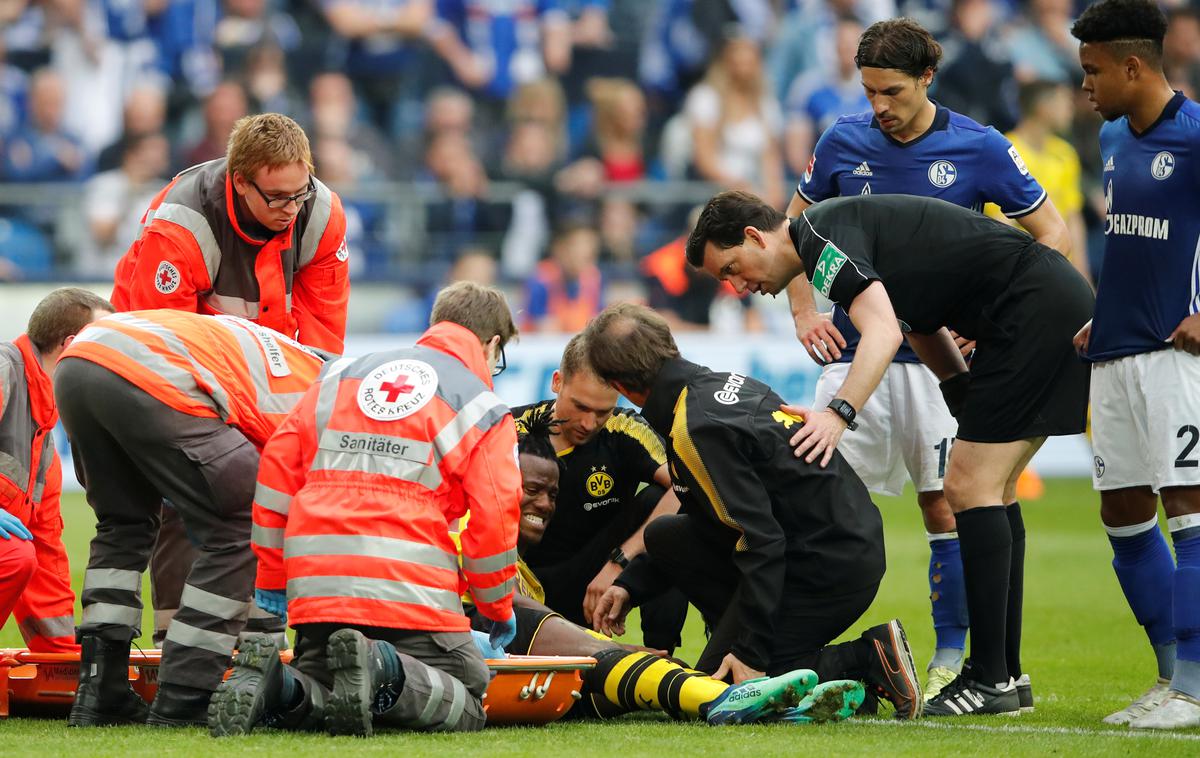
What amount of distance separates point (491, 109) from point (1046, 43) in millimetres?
6741

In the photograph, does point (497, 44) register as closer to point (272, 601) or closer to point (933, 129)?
point (933, 129)

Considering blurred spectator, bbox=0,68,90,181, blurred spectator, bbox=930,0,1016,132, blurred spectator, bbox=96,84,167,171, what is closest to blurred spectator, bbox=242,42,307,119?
blurred spectator, bbox=96,84,167,171

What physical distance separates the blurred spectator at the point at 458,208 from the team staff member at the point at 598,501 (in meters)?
9.51

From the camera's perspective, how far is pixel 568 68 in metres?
18.1

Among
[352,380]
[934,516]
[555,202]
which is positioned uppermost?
[555,202]

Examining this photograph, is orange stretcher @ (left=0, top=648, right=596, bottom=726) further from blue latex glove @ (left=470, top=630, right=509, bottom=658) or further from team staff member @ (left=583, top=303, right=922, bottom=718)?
team staff member @ (left=583, top=303, right=922, bottom=718)

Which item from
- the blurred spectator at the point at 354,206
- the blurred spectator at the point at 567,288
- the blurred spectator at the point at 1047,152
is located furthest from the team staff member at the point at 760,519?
the blurred spectator at the point at 354,206

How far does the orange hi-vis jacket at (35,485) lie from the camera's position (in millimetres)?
5711

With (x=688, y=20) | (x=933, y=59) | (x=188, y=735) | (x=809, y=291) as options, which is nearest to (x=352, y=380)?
(x=188, y=735)

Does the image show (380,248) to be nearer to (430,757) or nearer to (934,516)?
(934,516)

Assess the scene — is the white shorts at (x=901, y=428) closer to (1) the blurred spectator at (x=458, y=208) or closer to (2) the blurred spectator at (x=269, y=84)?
(1) the blurred spectator at (x=458, y=208)

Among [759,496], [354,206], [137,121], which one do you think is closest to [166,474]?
[759,496]

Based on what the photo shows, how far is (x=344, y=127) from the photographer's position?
1680 cm

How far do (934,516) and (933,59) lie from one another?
186 cm
